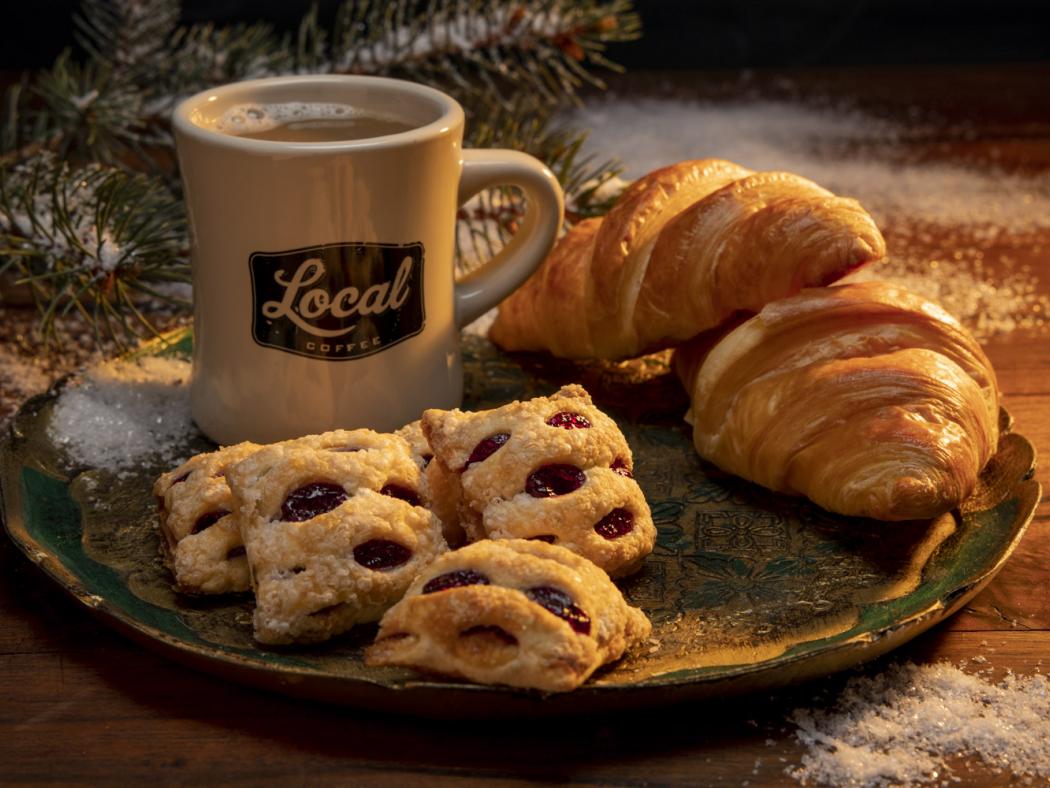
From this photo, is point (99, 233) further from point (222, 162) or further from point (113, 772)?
point (113, 772)

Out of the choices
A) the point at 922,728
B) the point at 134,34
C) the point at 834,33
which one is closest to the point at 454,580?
the point at 922,728

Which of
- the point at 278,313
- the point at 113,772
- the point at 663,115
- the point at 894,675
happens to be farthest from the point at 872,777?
the point at 663,115

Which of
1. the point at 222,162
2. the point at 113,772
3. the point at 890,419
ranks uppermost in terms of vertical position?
the point at 222,162

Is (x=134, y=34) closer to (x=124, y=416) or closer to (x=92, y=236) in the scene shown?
(x=92, y=236)

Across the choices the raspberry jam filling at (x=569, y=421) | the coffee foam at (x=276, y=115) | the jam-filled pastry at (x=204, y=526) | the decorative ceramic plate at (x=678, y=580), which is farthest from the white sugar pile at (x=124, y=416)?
the raspberry jam filling at (x=569, y=421)

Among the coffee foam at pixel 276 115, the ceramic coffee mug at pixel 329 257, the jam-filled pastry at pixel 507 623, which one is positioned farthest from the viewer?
the coffee foam at pixel 276 115

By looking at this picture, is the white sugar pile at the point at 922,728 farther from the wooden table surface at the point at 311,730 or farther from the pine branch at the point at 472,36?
the pine branch at the point at 472,36

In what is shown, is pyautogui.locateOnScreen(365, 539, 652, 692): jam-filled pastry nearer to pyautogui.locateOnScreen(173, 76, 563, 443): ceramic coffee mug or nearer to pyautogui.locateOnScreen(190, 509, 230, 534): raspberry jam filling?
pyautogui.locateOnScreen(190, 509, 230, 534): raspberry jam filling
